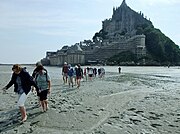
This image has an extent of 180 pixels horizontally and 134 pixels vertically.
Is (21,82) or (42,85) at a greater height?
(21,82)

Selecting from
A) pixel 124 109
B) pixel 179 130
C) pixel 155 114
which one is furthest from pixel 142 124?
pixel 124 109

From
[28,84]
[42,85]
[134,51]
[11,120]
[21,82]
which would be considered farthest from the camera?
[134,51]

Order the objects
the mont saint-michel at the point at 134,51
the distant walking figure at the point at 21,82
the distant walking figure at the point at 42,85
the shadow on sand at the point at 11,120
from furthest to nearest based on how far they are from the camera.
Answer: the mont saint-michel at the point at 134,51
the distant walking figure at the point at 42,85
the distant walking figure at the point at 21,82
the shadow on sand at the point at 11,120

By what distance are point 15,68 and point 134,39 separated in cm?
17018

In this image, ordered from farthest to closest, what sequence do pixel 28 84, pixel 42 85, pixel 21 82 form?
pixel 42 85 → pixel 28 84 → pixel 21 82

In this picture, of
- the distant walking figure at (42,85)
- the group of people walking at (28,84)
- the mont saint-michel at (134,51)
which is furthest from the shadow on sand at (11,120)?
the mont saint-michel at (134,51)

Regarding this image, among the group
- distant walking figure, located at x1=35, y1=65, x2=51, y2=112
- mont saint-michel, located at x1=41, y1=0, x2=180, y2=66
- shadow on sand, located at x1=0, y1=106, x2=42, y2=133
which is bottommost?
shadow on sand, located at x1=0, y1=106, x2=42, y2=133

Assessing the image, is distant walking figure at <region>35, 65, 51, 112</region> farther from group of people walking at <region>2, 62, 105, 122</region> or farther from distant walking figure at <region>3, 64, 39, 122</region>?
distant walking figure at <region>3, 64, 39, 122</region>

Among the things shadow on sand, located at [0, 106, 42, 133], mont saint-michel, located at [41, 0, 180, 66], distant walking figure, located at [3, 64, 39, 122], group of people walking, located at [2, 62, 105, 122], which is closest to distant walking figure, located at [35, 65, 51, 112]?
group of people walking, located at [2, 62, 105, 122]

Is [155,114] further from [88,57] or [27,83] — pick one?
[88,57]

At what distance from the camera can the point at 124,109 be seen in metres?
11.2

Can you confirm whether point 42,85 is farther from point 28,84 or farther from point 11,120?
point 11,120

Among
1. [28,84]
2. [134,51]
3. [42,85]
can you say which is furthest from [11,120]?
[134,51]

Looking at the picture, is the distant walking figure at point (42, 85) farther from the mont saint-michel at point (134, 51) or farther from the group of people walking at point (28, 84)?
the mont saint-michel at point (134, 51)
